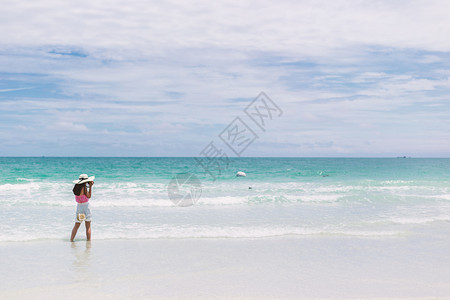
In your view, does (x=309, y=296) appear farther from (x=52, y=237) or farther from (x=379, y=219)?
(x=379, y=219)

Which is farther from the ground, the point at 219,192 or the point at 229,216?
the point at 219,192

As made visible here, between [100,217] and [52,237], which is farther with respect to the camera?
[100,217]

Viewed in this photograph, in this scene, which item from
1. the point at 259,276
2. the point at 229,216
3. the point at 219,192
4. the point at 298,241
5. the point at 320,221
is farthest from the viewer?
the point at 219,192

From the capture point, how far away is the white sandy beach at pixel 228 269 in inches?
247

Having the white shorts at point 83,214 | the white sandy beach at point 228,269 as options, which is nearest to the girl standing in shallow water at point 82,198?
the white shorts at point 83,214

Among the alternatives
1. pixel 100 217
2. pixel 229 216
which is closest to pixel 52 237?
pixel 100 217

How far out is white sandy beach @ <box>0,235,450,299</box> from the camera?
6.29 m

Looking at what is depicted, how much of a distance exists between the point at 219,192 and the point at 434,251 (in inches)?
524

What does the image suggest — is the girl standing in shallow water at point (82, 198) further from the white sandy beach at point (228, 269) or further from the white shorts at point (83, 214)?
the white sandy beach at point (228, 269)

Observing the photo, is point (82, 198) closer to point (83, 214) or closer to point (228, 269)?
point (83, 214)

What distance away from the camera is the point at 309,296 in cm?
607

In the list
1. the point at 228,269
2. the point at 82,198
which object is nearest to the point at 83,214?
the point at 82,198

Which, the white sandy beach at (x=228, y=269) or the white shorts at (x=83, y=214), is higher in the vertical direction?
the white shorts at (x=83, y=214)

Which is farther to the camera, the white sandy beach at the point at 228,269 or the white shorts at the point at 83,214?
the white shorts at the point at 83,214
